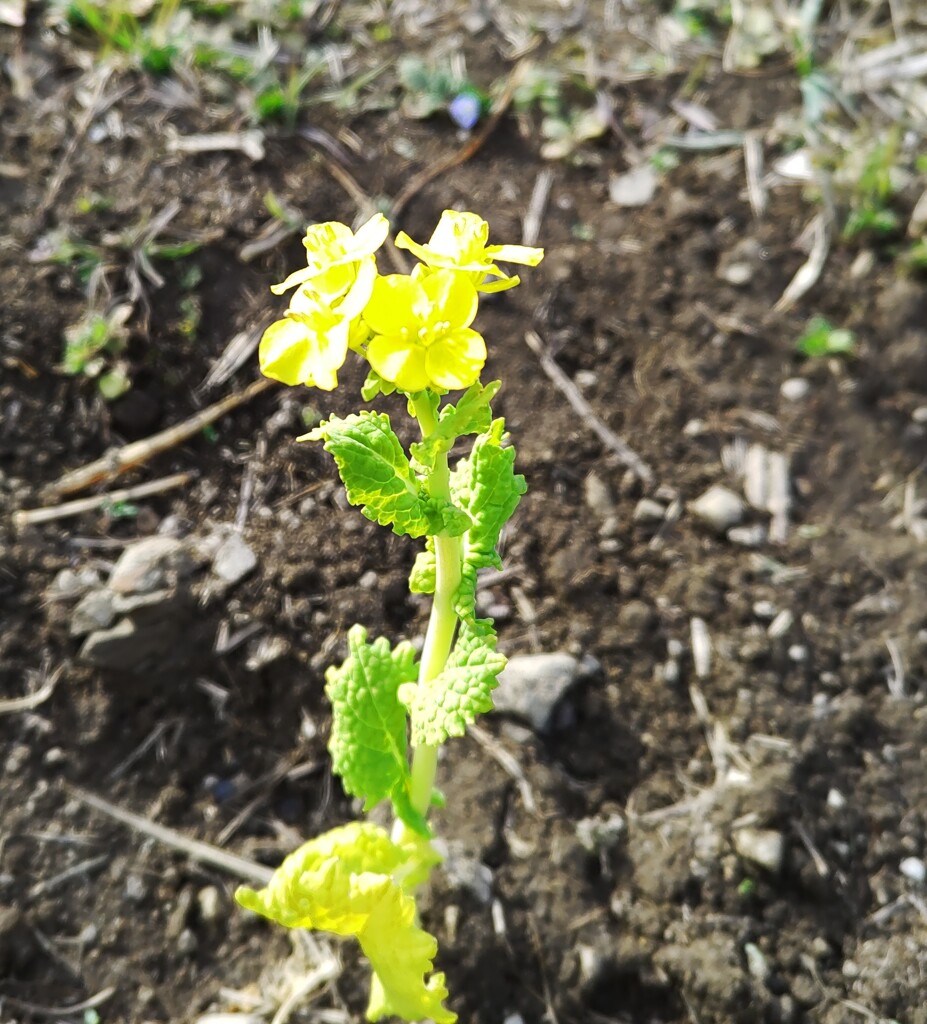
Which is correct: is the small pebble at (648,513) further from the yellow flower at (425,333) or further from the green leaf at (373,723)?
the yellow flower at (425,333)

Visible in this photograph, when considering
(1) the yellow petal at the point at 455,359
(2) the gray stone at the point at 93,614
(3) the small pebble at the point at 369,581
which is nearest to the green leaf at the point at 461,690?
(1) the yellow petal at the point at 455,359

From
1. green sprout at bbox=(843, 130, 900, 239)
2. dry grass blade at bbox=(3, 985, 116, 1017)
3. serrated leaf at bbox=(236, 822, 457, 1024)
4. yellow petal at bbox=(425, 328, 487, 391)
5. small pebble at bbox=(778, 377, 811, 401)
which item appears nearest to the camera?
yellow petal at bbox=(425, 328, 487, 391)

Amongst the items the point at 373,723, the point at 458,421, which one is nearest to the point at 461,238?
the point at 458,421

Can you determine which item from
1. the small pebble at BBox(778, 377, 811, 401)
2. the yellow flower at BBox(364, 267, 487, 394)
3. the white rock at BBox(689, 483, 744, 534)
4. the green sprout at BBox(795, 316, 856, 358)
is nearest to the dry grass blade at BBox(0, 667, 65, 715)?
the yellow flower at BBox(364, 267, 487, 394)

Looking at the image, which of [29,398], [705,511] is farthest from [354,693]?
[29,398]

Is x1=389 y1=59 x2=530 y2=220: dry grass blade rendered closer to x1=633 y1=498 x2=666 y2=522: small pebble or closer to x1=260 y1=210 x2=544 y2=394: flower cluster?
x1=633 y1=498 x2=666 y2=522: small pebble

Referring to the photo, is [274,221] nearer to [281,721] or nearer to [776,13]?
[281,721]
